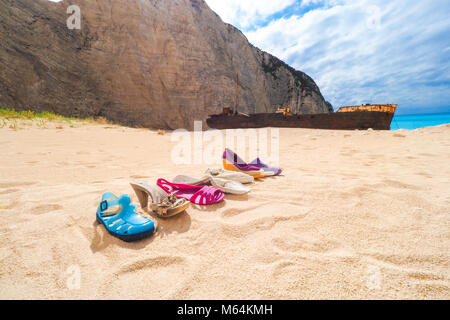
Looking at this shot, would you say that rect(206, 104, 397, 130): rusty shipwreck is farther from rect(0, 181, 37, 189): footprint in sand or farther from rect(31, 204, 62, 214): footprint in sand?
rect(31, 204, 62, 214): footprint in sand

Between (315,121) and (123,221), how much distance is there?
1244 centimetres

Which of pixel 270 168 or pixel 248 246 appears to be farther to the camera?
pixel 270 168

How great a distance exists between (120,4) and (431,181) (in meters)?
16.0

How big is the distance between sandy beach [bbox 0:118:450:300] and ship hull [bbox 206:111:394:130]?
1049 cm

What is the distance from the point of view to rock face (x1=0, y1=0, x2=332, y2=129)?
862 centimetres

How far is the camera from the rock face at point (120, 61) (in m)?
8.62

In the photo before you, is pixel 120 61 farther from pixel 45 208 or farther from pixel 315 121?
pixel 45 208

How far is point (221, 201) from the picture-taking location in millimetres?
1610

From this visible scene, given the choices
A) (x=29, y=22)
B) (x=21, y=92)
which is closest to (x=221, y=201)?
(x=21, y=92)

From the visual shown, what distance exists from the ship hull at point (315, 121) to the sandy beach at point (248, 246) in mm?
10493

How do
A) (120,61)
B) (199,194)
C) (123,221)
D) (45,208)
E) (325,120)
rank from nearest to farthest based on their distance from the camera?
(123,221) < (45,208) < (199,194) < (325,120) < (120,61)

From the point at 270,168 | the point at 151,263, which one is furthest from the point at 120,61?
the point at 151,263

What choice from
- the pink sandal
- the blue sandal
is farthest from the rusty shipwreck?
the blue sandal

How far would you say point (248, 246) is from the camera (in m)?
1.03
